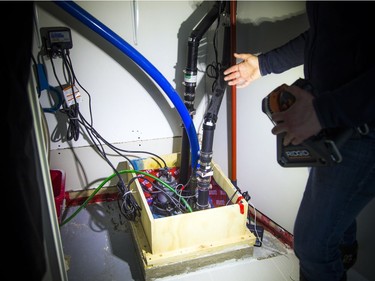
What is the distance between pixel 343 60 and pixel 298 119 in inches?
7.9

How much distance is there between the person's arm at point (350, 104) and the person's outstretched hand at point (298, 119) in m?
0.02

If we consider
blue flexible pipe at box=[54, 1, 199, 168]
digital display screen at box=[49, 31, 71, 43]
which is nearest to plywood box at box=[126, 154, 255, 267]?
blue flexible pipe at box=[54, 1, 199, 168]

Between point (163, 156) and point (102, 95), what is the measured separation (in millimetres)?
536

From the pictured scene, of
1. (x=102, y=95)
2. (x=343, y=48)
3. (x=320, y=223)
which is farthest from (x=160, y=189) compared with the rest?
(x=343, y=48)

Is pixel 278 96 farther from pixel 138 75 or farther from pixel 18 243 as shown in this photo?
pixel 138 75

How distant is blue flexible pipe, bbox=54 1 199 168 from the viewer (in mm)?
1309

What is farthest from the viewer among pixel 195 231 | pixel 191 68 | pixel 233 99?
pixel 233 99

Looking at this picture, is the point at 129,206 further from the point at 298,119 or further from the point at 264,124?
the point at 298,119

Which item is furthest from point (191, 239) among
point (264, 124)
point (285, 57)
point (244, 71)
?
point (285, 57)

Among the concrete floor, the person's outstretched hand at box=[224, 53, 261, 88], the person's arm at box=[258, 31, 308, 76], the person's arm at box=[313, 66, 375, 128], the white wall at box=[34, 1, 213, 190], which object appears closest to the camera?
the person's arm at box=[313, 66, 375, 128]

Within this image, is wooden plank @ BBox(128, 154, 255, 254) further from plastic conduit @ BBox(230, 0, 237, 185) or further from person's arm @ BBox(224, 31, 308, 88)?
person's arm @ BBox(224, 31, 308, 88)

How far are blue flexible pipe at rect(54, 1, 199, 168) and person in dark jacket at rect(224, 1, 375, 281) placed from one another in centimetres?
71

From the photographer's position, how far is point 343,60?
0.79 meters

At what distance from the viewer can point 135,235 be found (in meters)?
1.50
